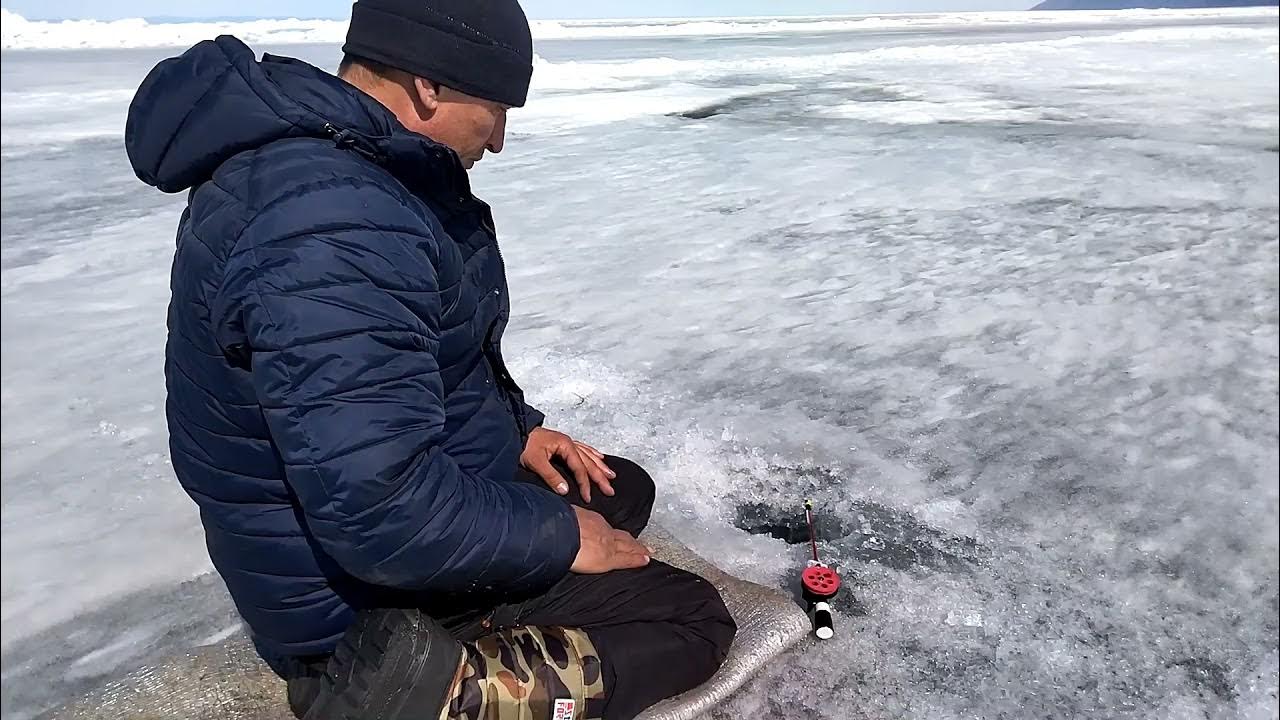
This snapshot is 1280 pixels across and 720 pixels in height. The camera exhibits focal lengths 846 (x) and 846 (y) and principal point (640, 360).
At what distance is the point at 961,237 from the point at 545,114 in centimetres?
767

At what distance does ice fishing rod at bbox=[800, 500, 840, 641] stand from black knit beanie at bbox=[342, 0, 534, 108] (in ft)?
4.84

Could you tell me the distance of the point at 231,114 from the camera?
4.17 feet

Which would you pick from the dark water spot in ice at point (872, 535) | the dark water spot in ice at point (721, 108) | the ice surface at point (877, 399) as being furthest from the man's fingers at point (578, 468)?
the dark water spot in ice at point (721, 108)

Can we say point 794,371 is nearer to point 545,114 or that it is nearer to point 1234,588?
point 1234,588

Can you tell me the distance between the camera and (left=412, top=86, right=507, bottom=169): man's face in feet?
5.04

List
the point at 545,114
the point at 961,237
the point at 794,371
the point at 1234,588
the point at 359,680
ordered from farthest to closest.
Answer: the point at 545,114
the point at 961,237
the point at 794,371
the point at 1234,588
the point at 359,680

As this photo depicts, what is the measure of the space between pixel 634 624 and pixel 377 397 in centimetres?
90

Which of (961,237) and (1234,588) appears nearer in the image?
(1234,588)

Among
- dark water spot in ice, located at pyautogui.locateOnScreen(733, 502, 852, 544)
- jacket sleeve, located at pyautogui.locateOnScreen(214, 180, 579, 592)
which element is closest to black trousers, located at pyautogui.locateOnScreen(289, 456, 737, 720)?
jacket sleeve, located at pyautogui.locateOnScreen(214, 180, 579, 592)

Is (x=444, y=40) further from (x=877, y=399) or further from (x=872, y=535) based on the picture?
(x=877, y=399)

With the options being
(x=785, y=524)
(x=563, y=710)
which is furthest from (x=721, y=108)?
(x=563, y=710)

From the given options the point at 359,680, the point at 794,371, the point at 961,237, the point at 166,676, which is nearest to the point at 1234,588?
the point at 794,371

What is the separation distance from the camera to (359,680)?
1511mm

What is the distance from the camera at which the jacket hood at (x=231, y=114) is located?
1.28 m
